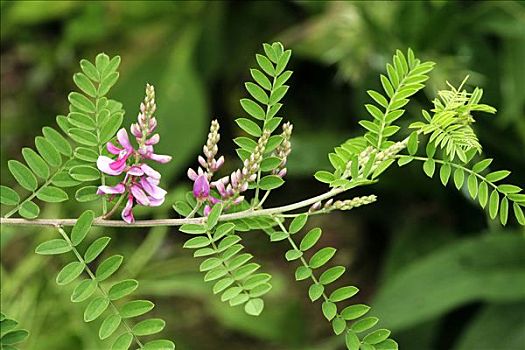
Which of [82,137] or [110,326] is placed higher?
[82,137]

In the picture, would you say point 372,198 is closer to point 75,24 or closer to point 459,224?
point 459,224

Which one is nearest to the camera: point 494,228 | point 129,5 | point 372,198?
point 372,198

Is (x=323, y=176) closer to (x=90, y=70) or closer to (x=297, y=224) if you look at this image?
(x=297, y=224)

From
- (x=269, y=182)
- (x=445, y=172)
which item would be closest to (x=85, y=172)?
(x=269, y=182)

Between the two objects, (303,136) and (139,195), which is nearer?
(139,195)

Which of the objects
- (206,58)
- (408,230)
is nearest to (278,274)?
(408,230)

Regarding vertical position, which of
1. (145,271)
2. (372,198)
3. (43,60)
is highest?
(43,60)

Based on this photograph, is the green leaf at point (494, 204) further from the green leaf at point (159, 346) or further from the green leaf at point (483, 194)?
the green leaf at point (159, 346)
